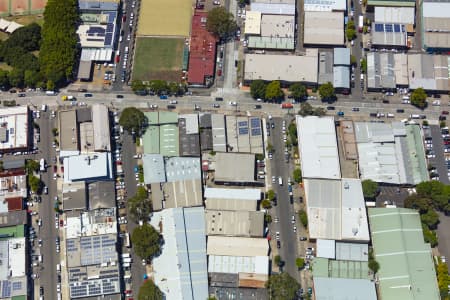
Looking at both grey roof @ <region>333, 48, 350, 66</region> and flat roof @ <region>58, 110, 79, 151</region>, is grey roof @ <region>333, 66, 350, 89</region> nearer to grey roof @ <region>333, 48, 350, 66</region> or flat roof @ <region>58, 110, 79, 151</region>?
grey roof @ <region>333, 48, 350, 66</region>

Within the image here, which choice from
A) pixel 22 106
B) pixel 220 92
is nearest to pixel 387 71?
pixel 220 92

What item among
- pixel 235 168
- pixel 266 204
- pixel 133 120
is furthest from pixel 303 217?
pixel 133 120

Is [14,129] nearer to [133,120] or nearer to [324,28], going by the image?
[133,120]

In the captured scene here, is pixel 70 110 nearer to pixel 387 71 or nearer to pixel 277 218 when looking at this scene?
pixel 277 218

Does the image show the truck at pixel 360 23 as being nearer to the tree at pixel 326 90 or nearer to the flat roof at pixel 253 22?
the tree at pixel 326 90

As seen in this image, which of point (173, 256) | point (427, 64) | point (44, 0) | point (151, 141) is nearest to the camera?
point (173, 256)

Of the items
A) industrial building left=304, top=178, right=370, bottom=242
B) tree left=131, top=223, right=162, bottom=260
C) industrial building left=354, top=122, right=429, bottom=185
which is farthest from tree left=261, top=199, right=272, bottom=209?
tree left=131, top=223, right=162, bottom=260
